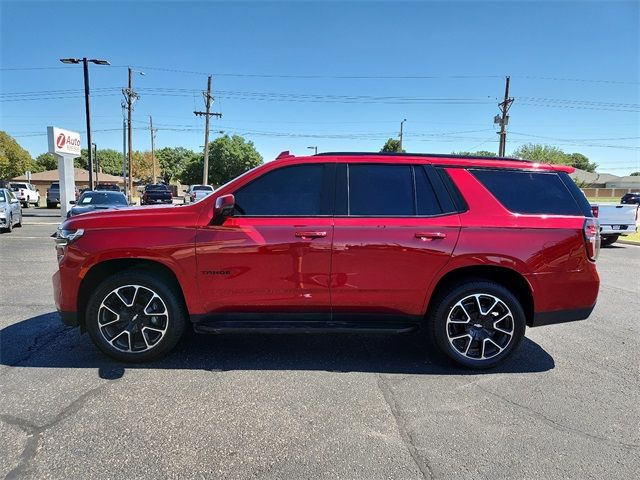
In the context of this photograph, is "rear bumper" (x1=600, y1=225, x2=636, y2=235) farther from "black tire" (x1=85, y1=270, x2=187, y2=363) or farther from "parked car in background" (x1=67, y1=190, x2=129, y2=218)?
"parked car in background" (x1=67, y1=190, x2=129, y2=218)

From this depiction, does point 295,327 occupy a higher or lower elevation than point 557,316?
lower

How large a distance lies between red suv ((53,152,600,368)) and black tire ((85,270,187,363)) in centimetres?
1

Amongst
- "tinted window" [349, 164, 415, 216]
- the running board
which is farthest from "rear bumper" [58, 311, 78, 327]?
"tinted window" [349, 164, 415, 216]

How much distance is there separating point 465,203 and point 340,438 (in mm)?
2293

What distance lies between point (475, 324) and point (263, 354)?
203 centimetres

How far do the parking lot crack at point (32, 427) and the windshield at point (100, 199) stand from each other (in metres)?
12.3

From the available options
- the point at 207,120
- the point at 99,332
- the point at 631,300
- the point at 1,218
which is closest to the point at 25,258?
the point at 1,218

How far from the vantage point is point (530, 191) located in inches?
155

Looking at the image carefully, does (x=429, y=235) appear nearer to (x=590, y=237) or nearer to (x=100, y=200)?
(x=590, y=237)

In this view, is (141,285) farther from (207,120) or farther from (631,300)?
(207,120)

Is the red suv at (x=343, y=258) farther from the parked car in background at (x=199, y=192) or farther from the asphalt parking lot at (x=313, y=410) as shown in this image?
the parked car in background at (x=199, y=192)

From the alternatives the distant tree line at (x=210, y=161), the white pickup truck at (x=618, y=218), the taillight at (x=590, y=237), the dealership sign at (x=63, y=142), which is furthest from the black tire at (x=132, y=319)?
the distant tree line at (x=210, y=161)

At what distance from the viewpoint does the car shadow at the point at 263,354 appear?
384cm

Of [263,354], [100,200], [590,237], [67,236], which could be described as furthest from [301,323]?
[100,200]
